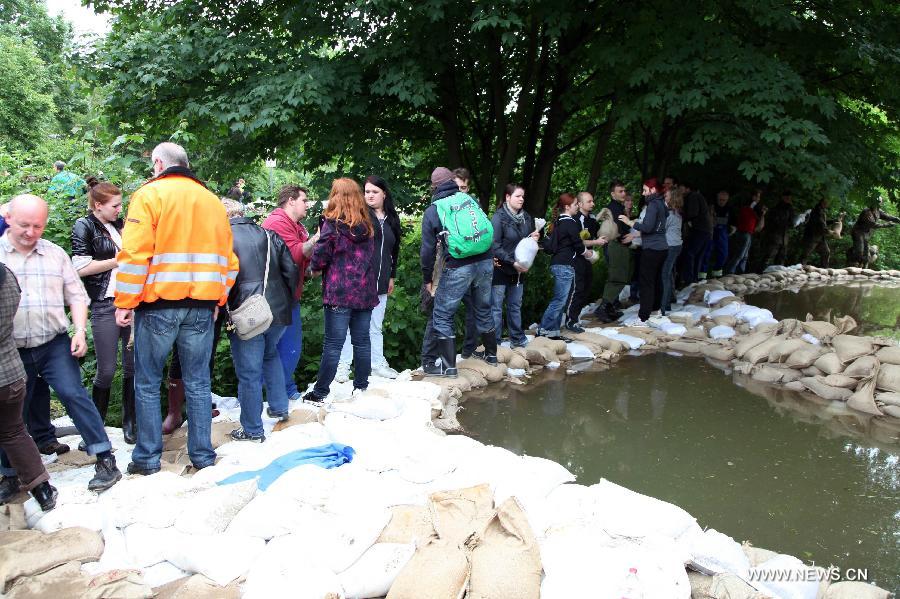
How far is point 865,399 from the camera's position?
5574 mm

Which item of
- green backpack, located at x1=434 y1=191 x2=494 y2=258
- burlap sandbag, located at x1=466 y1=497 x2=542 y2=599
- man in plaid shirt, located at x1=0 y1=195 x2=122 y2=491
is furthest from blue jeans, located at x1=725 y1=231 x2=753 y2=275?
man in plaid shirt, located at x1=0 y1=195 x2=122 y2=491

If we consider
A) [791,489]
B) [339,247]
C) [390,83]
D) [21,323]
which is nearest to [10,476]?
[21,323]

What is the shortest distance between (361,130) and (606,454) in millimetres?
4805

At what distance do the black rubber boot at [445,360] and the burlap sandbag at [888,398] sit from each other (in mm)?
3406

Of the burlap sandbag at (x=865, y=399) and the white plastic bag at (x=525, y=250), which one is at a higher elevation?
the white plastic bag at (x=525, y=250)

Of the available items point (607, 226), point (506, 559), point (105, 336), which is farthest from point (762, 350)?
point (105, 336)

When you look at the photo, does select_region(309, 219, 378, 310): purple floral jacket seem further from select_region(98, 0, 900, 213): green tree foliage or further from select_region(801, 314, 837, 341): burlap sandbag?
select_region(801, 314, 837, 341): burlap sandbag

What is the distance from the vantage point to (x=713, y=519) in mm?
3666

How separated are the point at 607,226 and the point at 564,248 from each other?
1.23m

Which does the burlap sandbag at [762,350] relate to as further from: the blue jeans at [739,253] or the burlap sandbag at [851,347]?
the blue jeans at [739,253]

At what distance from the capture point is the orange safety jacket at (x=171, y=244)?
10.9 feet

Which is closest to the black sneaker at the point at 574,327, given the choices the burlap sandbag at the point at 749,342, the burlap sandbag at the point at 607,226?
the burlap sandbag at the point at 607,226

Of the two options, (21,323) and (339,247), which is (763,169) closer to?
(339,247)

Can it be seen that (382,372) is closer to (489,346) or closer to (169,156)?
(489,346)
